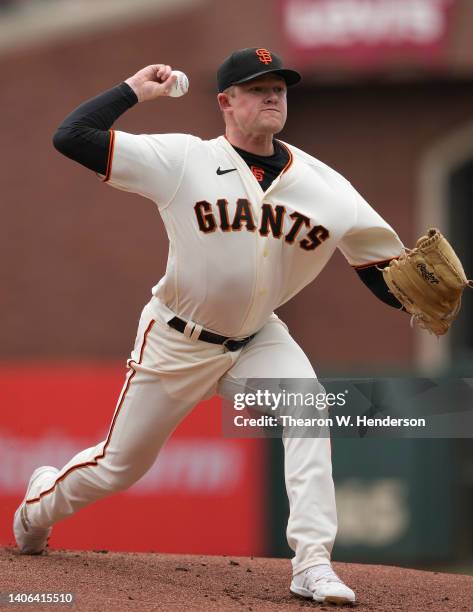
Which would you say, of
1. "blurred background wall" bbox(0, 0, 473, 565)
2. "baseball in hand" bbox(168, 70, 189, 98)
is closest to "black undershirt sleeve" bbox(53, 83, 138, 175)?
"baseball in hand" bbox(168, 70, 189, 98)

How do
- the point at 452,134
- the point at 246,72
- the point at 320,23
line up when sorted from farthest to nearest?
the point at 452,134, the point at 320,23, the point at 246,72

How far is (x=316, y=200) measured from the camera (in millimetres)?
5141

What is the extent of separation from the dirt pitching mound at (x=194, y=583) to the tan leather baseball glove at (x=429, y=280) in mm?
1193

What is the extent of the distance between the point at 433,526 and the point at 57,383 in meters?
3.10

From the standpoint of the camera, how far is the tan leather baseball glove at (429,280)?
16.9 ft

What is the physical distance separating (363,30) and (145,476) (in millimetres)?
6375

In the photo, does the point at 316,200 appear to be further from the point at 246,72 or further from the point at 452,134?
the point at 452,134

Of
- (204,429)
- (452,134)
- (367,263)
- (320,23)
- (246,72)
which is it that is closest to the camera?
(246,72)

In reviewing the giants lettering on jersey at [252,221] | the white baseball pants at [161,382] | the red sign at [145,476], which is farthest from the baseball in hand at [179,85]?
the red sign at [145,476]

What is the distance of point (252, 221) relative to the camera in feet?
16.4

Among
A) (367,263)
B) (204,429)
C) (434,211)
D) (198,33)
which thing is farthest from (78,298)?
(367,263)

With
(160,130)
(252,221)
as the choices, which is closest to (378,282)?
(252,221)

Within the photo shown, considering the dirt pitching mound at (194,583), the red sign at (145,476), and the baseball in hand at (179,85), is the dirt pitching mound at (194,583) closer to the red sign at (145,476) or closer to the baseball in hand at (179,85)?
the baseball in hand at (179,85)

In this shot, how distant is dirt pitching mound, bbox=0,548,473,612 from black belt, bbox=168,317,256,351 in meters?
1.03
